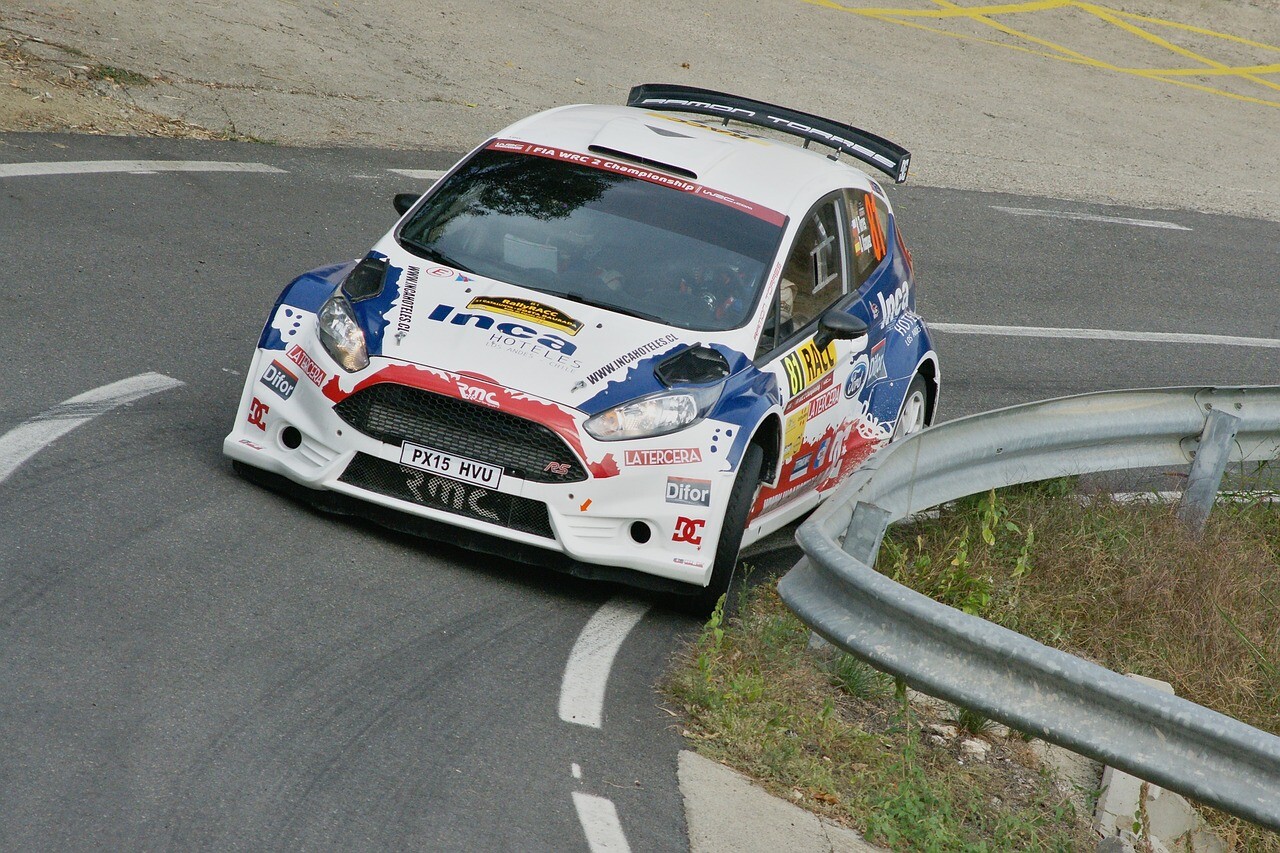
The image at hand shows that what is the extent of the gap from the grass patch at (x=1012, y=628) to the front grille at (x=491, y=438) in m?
0.87

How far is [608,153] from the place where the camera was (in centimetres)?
783

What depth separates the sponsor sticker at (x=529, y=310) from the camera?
664 cm

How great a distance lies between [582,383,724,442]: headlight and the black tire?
29cm

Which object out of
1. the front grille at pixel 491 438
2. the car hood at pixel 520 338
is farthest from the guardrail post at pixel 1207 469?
the front grille at pixel 491 438

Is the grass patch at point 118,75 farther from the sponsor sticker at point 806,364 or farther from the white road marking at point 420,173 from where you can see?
the sponsor sticker at point 806,364

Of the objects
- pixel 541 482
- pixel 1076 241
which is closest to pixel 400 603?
pixel 541 482

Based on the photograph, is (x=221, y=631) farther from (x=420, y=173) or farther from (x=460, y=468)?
(x=420, y=173)

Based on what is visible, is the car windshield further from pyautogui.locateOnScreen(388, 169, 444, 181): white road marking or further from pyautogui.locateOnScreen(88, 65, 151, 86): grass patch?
pyautogui.locateOnScreen(88, 65, 151, 86): grass patch

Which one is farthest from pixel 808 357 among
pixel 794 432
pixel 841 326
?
pixel 794 432

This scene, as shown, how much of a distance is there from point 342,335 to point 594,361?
1039mm

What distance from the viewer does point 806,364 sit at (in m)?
7.25

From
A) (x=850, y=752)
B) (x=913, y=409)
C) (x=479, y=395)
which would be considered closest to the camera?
(x=850, y=752)

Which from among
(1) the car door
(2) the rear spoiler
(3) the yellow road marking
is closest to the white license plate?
(1) the car door

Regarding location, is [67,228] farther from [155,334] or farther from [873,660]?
[873,660]
